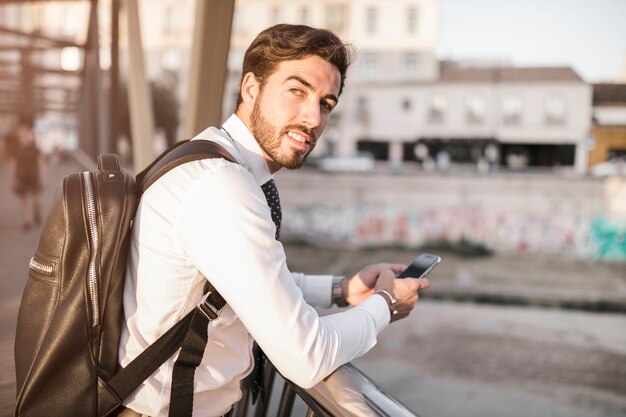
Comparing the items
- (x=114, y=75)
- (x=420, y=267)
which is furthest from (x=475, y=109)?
(x=420, y=267)

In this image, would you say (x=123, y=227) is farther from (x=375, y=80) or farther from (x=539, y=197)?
(x=375, y=80)

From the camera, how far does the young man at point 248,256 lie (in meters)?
1.02

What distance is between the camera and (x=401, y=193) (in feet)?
112

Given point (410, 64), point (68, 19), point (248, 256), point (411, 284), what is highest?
point (410, 64)

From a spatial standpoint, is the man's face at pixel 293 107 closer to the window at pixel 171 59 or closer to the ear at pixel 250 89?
the ear at pixel 250 89

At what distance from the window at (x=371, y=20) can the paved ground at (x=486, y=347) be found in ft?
93.0

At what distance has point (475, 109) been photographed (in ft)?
154

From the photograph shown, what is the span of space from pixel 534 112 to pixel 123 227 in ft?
159

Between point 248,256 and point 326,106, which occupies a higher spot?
point 326,106

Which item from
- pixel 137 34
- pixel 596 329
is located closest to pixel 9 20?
pixel 137 34

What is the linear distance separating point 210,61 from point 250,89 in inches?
58.0

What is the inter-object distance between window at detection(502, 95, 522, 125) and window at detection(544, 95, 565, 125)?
1947 mm

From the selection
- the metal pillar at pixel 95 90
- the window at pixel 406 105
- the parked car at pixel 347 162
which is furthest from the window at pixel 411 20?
the metal pillar at pixel 95 90

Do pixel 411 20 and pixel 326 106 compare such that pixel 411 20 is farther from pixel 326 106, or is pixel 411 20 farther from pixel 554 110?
pixel 326 106
